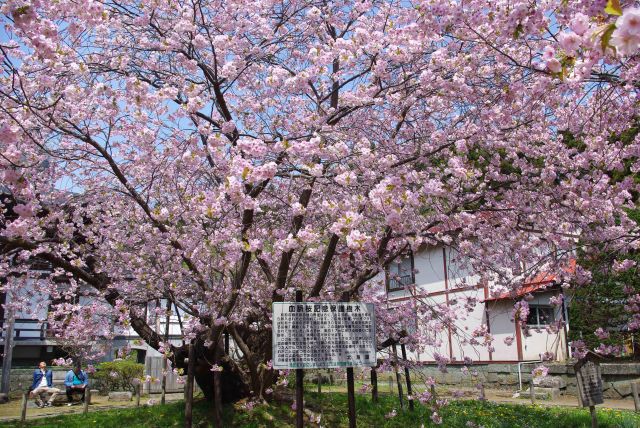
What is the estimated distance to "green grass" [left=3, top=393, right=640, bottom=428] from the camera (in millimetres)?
8578

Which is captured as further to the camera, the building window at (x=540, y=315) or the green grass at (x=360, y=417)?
the building window at (x=540, y=315)

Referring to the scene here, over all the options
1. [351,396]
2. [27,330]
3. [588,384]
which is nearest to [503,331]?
[588,384]

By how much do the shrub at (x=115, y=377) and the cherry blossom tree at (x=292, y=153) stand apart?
950 cm

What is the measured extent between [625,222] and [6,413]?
1424 cm

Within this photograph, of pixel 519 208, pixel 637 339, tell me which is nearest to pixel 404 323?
pixel 519 208

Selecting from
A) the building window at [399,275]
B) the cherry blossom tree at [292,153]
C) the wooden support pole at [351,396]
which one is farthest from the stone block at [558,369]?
the wooden support pole at [351,396]

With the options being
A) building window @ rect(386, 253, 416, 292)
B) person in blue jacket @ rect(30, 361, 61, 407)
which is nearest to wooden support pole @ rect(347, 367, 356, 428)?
building window @ rect(386, 253, 416, 292)

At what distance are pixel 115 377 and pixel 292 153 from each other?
15.2 meters

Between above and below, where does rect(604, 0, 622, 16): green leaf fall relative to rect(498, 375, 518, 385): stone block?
above

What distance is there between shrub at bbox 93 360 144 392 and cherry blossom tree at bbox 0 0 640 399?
31.2 ft

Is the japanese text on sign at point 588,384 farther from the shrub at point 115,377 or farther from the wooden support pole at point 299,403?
the shrub at point 115,377

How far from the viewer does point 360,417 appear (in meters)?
9.49

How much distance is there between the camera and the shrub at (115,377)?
17.9m

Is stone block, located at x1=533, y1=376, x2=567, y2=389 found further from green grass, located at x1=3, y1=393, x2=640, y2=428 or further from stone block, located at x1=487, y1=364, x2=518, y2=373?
green grass, located at x1=3, y1=393, x2=640, y2=428
